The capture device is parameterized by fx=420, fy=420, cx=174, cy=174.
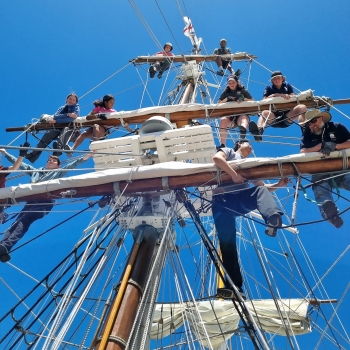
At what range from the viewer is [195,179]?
5.22 meters

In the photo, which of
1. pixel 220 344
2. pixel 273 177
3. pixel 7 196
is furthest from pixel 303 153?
pixel 220 344

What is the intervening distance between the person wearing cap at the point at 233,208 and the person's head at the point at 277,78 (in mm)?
2994

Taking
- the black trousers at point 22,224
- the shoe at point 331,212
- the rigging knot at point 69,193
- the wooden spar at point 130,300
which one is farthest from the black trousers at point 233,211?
the black trousers at point 22,224

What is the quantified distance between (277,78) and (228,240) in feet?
13.5

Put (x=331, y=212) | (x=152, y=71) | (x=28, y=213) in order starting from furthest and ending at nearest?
(x=152, y=71), (x=28, y=213), (x=331, y=212)

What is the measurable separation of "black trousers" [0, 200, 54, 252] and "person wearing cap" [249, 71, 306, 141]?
3.83 m

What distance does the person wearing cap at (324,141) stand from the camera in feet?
15.5

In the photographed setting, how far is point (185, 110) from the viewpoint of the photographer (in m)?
8.88

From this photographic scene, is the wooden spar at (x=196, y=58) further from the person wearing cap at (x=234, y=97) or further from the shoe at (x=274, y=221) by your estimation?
the shoe at (x=274, y=221)

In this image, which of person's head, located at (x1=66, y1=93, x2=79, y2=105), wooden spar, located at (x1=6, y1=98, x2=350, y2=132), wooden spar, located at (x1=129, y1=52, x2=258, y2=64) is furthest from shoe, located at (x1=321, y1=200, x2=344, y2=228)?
wooden spar, located at (x1=129, y1=52, x2=258, y2=64)

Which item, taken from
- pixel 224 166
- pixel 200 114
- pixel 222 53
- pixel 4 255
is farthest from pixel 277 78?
pixel 222 53

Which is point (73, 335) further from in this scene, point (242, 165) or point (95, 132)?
point (95, 132)

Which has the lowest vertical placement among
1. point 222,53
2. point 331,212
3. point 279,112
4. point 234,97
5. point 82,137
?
point 331,212

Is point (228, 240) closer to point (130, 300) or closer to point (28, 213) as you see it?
point (130, 300)
